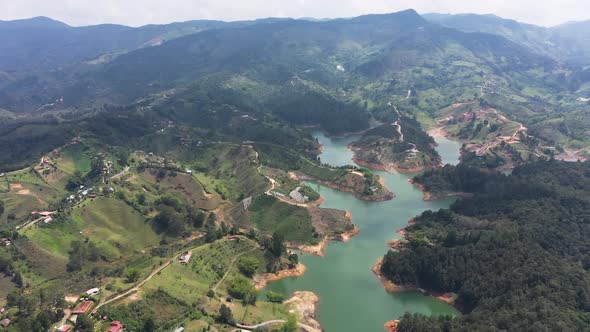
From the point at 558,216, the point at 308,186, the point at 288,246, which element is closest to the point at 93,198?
the point at 288,246

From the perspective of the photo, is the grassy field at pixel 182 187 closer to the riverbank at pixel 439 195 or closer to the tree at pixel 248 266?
the tree at pixel 248 266

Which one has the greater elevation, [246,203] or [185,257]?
[185,257]

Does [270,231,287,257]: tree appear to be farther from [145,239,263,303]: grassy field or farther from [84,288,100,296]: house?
[84,288,100,296]: house

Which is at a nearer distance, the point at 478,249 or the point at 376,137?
the point at 478,249

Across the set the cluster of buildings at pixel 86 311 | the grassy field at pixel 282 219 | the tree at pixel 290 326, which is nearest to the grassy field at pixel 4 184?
the grassy field at pixel 282 219

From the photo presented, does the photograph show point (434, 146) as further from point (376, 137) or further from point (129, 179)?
point (129, 179)

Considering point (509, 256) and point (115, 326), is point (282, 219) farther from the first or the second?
point (115, 326)

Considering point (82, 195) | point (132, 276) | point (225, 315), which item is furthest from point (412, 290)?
point (82, 195)
